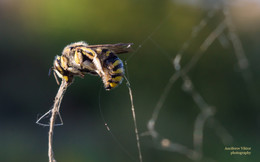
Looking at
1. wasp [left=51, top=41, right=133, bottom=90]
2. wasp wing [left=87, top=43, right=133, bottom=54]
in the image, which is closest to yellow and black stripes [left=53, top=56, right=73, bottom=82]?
wasp [left=51, top=41, right=133, bottom=90]

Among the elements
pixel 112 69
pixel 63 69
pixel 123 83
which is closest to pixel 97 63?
pixel 112 69

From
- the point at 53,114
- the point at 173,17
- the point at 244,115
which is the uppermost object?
the point at 173,17

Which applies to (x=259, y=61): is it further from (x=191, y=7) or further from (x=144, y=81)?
(x=144, y=81)

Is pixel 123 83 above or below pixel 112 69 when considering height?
above

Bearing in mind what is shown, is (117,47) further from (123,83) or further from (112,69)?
(123,83)

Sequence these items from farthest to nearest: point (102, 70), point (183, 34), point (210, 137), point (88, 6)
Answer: point (88, 6), point (183, 34), point (210, 137), point (102, 70)

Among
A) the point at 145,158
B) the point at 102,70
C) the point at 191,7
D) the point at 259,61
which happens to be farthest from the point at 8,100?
the point at 102,70
